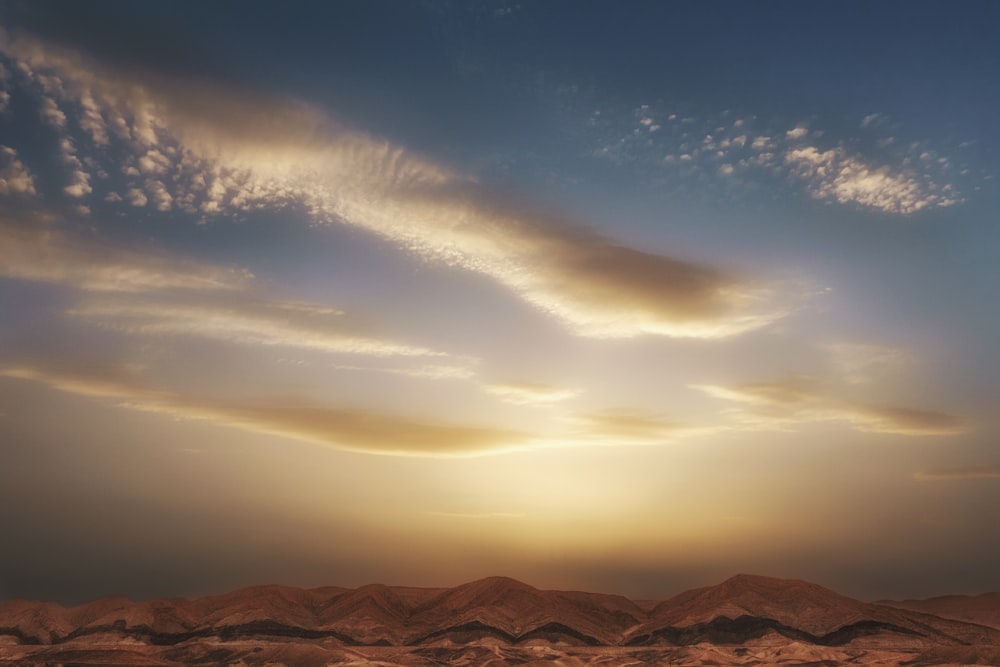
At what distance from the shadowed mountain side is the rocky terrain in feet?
1.26

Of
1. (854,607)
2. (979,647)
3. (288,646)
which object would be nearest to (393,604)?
(288,646)

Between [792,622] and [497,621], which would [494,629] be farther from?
[792,622]

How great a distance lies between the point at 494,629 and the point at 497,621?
382 cm

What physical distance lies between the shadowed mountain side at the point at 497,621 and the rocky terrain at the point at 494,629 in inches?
15.1

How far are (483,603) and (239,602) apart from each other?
5527 centimetres

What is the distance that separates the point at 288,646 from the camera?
496 feet

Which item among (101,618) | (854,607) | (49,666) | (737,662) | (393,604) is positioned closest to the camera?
(49,666)

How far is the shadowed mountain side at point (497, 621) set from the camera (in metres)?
164

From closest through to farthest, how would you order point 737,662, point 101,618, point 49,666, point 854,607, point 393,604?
point 49,666
point 737,662
point 854,607
point 101,618
point 393,604

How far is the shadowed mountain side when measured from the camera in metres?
164

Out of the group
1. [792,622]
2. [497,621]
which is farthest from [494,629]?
[792,622]

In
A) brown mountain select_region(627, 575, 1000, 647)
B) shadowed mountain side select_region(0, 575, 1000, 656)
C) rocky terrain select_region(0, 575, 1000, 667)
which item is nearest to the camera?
rocky terrain select_region(0, 575, 1000, 667)

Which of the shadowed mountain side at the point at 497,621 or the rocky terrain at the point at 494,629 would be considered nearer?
the rocky terrain at the point at 494,629

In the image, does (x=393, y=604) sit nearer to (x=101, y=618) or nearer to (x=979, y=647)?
(x=101, y=618)
